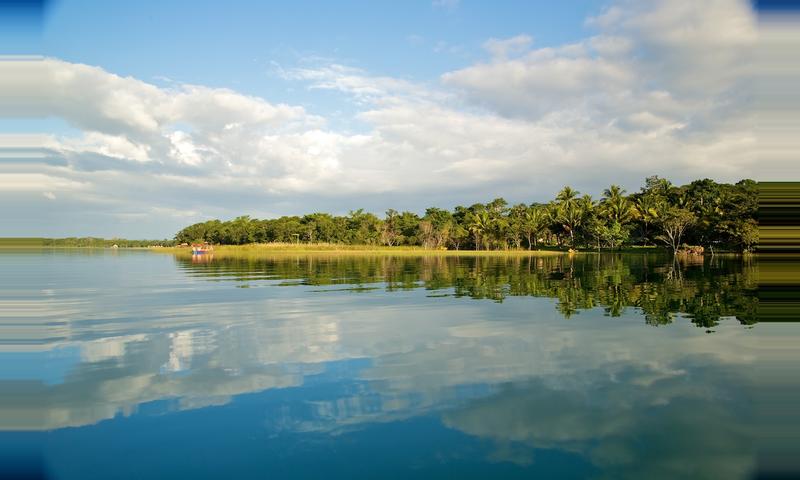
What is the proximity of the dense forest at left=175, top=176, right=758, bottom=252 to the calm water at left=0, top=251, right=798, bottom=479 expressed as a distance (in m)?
74.0

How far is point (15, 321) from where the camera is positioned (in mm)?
11039

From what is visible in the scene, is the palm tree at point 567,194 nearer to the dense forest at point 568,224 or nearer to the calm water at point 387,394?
the dense forest at point 568,224

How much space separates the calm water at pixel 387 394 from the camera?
709 cm

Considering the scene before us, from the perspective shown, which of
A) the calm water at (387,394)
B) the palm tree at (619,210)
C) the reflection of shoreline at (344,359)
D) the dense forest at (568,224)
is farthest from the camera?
the palm tree at (619,210)

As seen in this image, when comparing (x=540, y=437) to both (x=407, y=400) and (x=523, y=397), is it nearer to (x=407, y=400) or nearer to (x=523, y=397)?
(x=523, y=397)

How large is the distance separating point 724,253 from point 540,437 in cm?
10253

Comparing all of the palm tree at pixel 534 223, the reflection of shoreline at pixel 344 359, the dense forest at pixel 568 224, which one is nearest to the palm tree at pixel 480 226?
the dense forest at pixel 568 224

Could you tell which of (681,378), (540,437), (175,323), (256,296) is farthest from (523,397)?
(256,296)

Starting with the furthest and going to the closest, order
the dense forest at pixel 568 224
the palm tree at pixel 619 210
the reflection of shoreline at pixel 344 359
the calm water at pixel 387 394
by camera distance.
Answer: the palm tree at pixel 619 210
the dense forest at pixel 568 224
the reflection of shoreline at pixel 344 359
the calm water at pixel 387 394

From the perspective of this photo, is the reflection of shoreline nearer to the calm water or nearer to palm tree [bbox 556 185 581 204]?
the calm water

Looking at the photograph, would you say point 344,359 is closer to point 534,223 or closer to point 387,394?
point 387,394

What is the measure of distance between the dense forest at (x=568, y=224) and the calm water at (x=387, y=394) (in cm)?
7400

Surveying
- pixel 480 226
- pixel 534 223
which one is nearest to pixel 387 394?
pixel 480 226

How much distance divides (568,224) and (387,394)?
107863 millimetres
